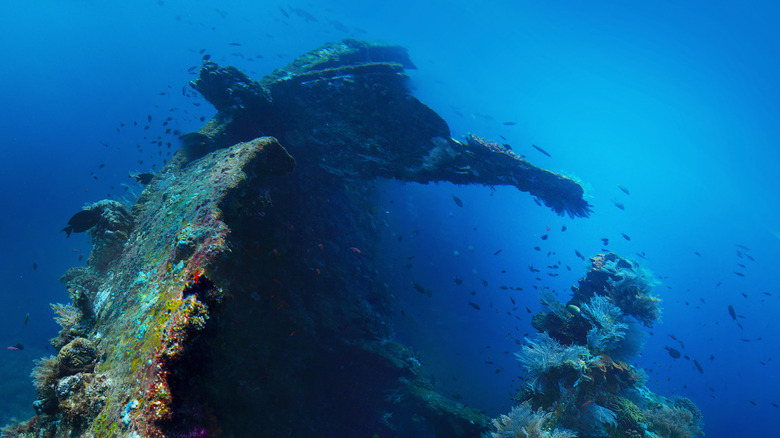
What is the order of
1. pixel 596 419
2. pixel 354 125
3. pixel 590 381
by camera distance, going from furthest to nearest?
pixel 354 125 → pixel 590 381 → pixel 596 419

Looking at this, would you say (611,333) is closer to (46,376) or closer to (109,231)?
(46,376)

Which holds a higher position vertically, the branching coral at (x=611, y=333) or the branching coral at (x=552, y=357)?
the branching coral at (x=611, y=333)

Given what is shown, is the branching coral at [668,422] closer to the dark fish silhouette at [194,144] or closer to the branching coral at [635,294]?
→ the branching coral at [635,294]

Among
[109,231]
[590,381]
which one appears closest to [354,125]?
[109,231]

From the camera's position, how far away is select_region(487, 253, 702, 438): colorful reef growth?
6.35 metres

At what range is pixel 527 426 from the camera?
5.88 m

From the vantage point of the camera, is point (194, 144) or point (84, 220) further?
point (194, 144)

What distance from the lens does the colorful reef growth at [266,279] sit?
286 centimetres

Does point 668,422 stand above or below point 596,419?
above

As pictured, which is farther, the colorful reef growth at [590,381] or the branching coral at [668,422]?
the branching coral at [668,422]

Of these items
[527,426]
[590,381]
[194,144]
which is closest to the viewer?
[527,426]

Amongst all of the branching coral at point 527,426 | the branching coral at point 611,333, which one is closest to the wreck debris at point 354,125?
the branching coral at point 611,333

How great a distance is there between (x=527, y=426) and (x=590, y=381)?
1.99m

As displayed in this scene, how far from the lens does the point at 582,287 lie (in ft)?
35.4
